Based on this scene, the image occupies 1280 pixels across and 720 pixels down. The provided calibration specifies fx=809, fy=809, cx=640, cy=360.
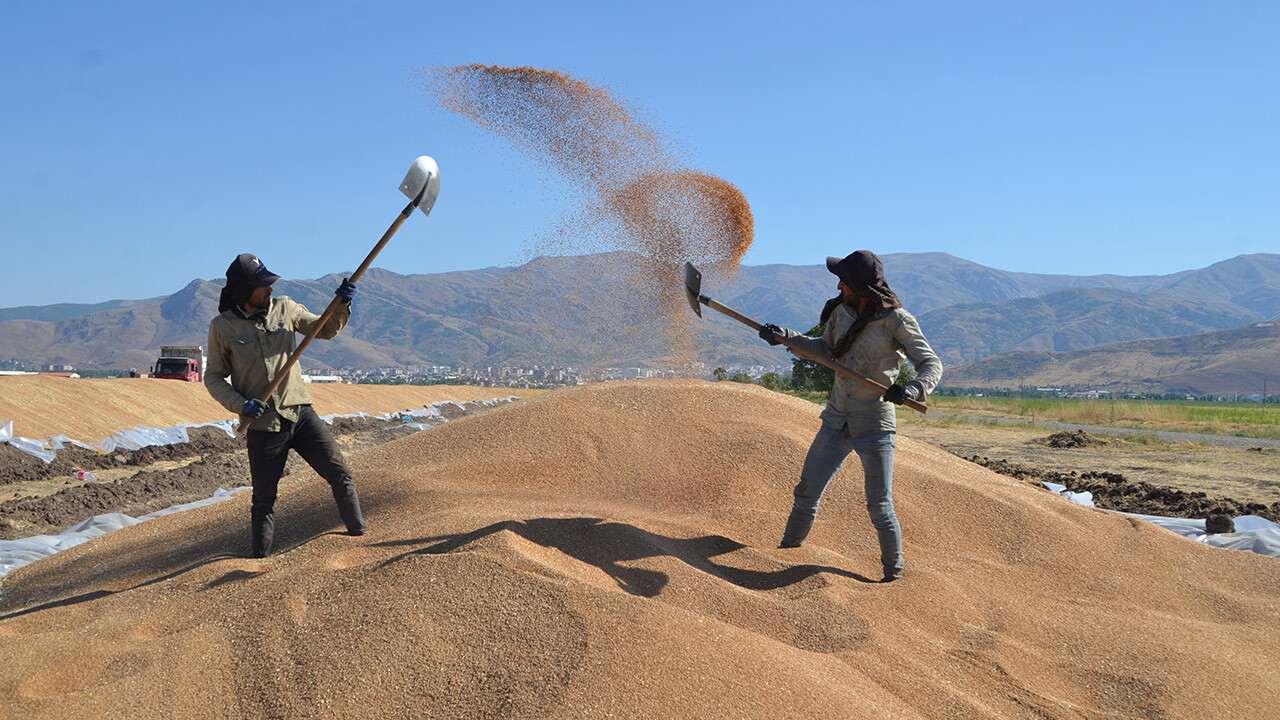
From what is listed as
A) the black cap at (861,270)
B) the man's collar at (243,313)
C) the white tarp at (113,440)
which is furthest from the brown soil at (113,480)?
the black cap at (861,270)

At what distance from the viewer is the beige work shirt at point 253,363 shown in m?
4.18

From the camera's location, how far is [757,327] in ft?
15.0

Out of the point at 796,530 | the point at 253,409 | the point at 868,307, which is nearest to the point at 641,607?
the point at 796,530

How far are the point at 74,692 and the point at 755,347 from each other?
101 metres

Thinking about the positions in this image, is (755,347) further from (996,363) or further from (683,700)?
(683,700)

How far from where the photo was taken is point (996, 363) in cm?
15288

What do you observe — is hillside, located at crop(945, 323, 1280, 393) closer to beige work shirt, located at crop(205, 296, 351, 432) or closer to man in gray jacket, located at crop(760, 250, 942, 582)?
man in gray jacket, located at crop(760, 250, 942, 582)

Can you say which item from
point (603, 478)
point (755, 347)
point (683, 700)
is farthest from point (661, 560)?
point (755, 347)

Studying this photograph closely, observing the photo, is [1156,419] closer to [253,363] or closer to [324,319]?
[324,319]

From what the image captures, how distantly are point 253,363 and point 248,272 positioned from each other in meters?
0.48

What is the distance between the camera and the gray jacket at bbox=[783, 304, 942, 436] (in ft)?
13.5

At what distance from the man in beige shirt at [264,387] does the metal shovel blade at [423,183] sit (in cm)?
62

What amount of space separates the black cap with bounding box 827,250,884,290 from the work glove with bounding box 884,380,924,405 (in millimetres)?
573

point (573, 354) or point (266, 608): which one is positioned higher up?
point (573, 354)
